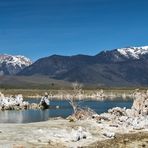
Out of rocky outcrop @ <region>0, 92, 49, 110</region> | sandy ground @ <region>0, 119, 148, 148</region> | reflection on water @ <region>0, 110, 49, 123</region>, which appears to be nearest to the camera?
sandy ground @ <region>0, 119, 148, 148</region>

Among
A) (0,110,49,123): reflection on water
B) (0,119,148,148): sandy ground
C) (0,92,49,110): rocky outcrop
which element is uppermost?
(0,92,49,110): rocky outcrop

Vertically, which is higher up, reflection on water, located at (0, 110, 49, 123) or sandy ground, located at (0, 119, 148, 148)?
reflection on water, located at (0, 110, 49, 123)

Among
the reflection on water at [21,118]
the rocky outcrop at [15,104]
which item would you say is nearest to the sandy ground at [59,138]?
the reflection on water at [21,118]

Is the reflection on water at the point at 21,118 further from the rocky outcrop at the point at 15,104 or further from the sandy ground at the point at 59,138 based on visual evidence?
the sandy ground at the point at 59,138

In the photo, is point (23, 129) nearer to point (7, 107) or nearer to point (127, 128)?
point (127, 128)

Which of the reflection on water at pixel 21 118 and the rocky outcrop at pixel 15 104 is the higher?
the rocky outcrop at pixel 15 104

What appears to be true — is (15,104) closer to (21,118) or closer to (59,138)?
(21,118)

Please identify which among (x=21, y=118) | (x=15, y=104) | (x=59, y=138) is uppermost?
(x=15, y=104)

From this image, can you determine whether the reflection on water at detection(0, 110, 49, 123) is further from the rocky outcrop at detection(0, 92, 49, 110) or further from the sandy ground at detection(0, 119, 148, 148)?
the sandy ground at detection(0, 119, 148, 148)

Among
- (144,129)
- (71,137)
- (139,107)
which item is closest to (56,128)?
(71,137)

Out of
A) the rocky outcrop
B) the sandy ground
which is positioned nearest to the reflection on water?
the rocky outcrop

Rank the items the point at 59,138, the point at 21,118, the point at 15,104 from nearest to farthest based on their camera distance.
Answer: the point at 59,138
the point at 21,118
the point at 15,104

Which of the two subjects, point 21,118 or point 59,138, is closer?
point 59,138

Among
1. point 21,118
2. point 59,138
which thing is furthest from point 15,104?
point 59,138
